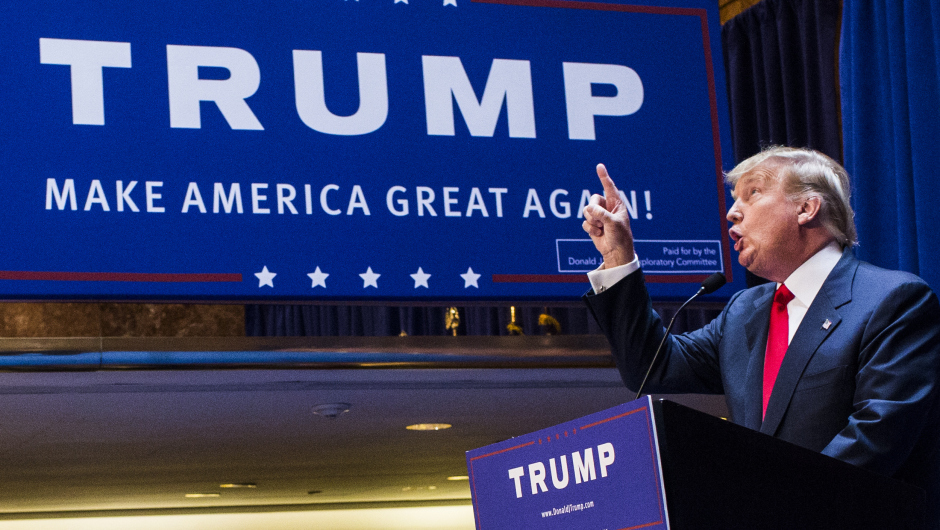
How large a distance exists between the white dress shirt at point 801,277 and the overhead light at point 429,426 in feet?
8.90

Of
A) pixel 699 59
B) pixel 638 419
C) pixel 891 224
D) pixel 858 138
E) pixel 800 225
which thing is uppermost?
pixel 699 59

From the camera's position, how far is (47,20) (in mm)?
3027

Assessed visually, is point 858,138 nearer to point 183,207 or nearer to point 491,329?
point 491,329

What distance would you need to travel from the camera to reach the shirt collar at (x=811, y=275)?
170 cm

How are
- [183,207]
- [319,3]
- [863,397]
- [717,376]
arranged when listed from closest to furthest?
[863,397], [717,376], [183,207], [319,3]

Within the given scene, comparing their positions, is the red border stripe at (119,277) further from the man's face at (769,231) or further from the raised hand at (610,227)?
the man's face at (769,231)

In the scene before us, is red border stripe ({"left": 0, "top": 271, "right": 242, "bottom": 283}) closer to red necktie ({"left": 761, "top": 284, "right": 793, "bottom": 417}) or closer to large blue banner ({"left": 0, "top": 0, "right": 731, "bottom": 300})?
large blue banner ({"left": 0, "top": 0, "right": 731, "bottom": 300})

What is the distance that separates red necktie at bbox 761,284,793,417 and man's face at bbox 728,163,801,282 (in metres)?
0.04

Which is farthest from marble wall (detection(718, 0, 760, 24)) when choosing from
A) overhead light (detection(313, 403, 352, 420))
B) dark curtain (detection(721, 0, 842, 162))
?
overhead light (detection(313, 403, 352, 420))

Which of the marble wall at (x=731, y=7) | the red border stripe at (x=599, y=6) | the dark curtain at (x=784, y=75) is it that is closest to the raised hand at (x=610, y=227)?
the red border stripe at (x=599, y=6)

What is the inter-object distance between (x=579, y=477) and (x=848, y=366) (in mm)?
450

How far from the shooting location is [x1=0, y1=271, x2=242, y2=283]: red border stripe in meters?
2.80

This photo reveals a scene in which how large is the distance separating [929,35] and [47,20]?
8.59 feet

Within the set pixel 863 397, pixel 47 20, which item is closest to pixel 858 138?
pixel 863 397
